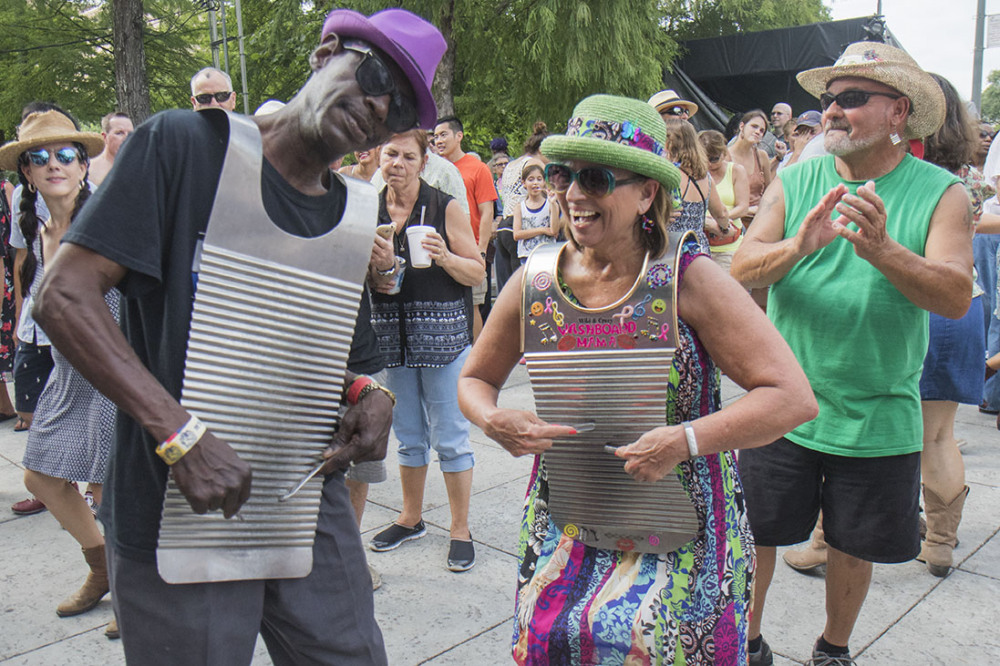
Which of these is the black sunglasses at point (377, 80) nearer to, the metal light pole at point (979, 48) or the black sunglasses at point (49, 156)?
the black sunglasses at point (49, 156)

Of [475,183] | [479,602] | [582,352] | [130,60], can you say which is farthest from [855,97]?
[130,60]

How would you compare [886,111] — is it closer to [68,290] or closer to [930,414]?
[930,414]

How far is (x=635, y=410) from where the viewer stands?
2.01m

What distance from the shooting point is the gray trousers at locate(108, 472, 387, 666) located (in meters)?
1.77

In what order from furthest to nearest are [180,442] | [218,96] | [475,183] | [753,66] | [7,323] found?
[753,66] < [475,183] < [218,96] < [7,323] < [180,442]

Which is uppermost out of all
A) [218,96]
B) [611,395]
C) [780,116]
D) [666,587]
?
[780,116]

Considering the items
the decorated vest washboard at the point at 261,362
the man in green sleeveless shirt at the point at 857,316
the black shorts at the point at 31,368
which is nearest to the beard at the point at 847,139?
the man in green sleeveless shirt at the point at 857,316

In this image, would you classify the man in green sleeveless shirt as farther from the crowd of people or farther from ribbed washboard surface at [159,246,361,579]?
ribbed washboard surface at [159,246,361,579]

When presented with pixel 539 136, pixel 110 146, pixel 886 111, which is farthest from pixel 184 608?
pixel 539 136

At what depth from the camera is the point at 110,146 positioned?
7.04 metres

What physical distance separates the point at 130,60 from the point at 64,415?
1369 centimetres

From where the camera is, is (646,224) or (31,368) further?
(31,368)

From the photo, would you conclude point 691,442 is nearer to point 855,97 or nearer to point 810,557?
point 855,97

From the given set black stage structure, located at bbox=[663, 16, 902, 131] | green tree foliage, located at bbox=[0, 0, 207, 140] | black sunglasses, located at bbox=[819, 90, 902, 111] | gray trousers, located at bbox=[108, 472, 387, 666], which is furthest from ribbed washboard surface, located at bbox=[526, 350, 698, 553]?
green tree foliage, located at bbox=[0, 0, 207, 140]
